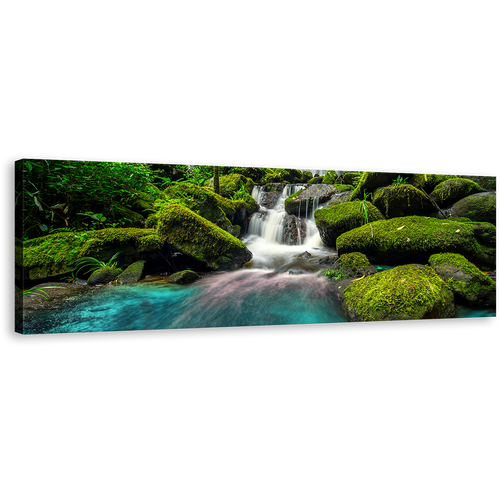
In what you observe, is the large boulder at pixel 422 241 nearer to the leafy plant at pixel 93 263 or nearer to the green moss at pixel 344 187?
the green moss at pixel 344 187

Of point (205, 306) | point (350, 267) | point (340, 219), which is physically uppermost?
point (340, 219)

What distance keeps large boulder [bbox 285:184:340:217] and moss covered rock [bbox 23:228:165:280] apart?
1279 mm

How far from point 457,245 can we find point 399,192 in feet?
2.30

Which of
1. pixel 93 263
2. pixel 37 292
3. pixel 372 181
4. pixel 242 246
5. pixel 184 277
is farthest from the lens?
pixel 372 181

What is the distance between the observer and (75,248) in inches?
54.8

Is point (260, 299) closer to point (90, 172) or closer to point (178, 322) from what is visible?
point (178, 322)

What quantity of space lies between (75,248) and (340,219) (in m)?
2.10

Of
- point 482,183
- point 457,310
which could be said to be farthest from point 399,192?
point 457,310

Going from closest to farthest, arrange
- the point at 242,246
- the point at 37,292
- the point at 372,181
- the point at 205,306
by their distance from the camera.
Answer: the point at 37,292
the point at 205,306
the point at 242,246
the point at 372,181

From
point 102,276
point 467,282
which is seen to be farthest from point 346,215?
point 102,276

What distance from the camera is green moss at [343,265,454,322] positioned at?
5.12ft

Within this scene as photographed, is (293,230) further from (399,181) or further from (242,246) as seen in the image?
(399,181)

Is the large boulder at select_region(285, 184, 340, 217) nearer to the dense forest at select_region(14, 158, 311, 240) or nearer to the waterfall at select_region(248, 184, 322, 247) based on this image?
the waterfall at select_region(248, 184, 322, 247)

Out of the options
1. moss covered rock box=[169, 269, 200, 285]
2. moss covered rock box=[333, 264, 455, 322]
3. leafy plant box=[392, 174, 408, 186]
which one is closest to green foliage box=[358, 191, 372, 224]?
leafy plant box=[392, 174, 408, 186]
